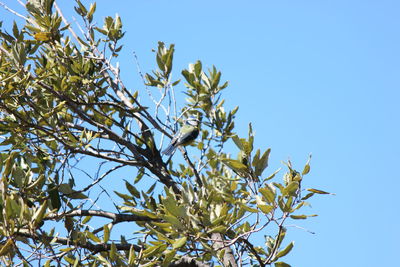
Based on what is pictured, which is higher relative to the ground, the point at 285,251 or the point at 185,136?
the point at 185,136

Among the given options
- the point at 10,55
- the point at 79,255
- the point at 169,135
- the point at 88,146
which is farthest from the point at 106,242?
the point at 10,55

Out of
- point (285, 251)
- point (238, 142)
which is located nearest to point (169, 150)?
point (238, 142)

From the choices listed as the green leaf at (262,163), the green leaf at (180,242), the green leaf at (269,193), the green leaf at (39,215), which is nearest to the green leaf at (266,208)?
the green leaf at (269,193)

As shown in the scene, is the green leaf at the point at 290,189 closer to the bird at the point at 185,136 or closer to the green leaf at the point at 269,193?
the green leaf at the point at 269,193

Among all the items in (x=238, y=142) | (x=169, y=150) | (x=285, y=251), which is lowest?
(x=285, y=251)

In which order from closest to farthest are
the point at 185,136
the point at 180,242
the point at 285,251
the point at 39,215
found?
the point at 180,242 → the point at 39,215 → the point at 285,251 → the point at 185,136

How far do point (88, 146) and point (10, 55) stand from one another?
708mm

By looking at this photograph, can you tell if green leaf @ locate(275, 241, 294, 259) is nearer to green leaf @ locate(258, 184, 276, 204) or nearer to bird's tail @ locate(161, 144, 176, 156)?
green leaf @ locate(258, 184, 276, 204)

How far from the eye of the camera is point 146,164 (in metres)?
4.03

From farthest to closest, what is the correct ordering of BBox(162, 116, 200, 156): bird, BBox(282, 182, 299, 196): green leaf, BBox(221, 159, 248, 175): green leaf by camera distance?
BBox(162, 116, 200, 156): bird
BBox(221, 159, 248, 175): green leaf
BBox(282, 182, 299, 196): green leaf

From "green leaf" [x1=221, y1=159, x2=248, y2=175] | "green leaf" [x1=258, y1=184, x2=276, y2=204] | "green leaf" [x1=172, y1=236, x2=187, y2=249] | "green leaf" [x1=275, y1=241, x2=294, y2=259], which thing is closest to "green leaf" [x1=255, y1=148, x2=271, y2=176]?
"green leaf" [x1=221, y1=159, x2=248, y2=175]

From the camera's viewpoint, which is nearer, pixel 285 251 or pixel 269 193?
pixel 269 193

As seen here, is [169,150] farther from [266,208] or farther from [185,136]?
[266,208]

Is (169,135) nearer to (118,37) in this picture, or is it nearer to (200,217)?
(118,37)
